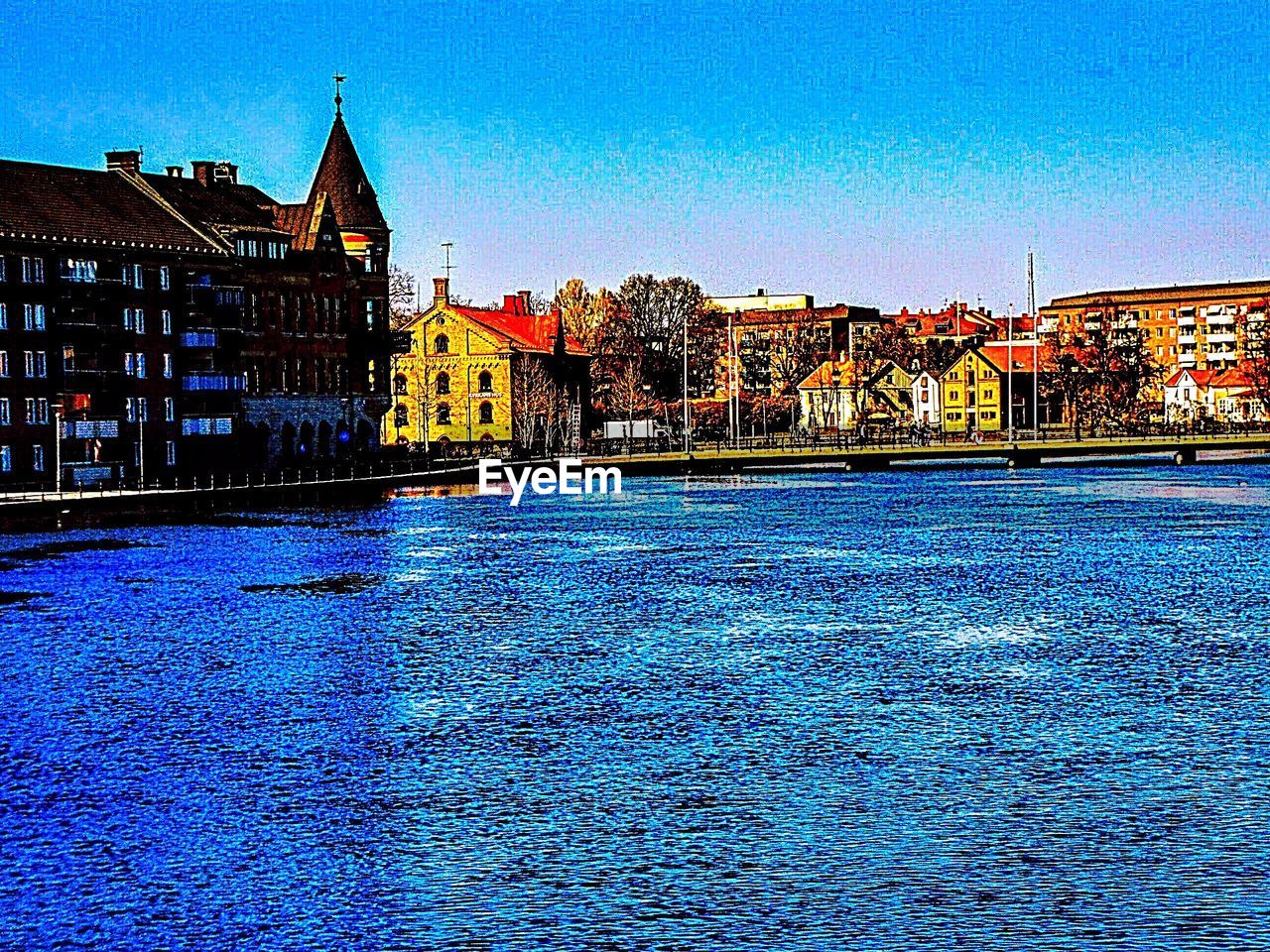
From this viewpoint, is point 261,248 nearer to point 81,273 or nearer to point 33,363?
point 81,273

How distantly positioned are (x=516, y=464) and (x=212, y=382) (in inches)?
896

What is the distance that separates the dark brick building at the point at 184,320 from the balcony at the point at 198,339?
85mm

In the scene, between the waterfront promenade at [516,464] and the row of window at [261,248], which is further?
the row of window at [261,248]

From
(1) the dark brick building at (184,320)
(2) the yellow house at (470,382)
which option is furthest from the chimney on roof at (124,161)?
(2) the yellow house at (470,382)

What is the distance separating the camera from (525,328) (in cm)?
16600

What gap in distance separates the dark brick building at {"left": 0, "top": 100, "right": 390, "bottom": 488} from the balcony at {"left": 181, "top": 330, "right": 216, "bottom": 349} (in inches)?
3.3

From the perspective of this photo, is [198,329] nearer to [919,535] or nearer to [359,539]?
[359,539]

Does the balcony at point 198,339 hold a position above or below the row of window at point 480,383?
above

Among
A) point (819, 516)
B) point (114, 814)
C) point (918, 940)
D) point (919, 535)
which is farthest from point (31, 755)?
point (819, 516)

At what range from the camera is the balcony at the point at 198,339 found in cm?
10381

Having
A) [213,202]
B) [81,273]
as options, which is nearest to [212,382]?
[81,273]

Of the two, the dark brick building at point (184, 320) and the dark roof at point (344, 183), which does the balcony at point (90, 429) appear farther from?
the dark roof at point (344, 183)

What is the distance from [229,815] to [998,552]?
40.4 meters

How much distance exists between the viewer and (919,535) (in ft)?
214
